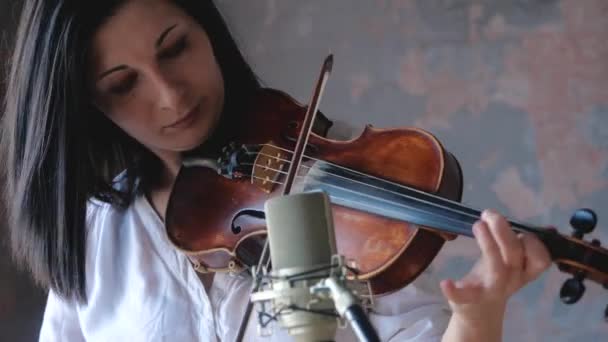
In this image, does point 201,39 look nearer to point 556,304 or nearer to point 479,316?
point 479,316

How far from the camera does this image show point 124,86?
844 millimetres

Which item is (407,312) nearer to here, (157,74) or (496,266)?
(496,266)

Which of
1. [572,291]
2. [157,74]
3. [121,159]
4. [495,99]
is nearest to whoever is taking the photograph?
[572,291]

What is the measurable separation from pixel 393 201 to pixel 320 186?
0.11 m

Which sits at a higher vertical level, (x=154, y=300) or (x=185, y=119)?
(x=185, y=119)

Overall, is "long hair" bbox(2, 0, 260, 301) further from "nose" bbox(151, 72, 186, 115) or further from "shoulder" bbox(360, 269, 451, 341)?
"shoulder" bbox(360, 269, 451, 341)

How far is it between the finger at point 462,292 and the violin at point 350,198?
0.20ft

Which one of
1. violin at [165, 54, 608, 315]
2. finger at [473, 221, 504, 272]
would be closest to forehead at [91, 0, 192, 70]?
violin at [165, 54, 608, 315]

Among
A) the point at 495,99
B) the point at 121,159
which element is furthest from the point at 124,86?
the point at 495,99

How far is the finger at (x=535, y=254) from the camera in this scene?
0.56 meters

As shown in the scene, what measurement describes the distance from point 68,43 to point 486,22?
0.68 metres

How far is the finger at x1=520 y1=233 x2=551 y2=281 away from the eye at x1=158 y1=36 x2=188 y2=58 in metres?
0.45

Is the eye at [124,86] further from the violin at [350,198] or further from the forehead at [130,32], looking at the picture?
the violin at [350,198]

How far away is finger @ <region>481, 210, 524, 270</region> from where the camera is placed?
549 mm
